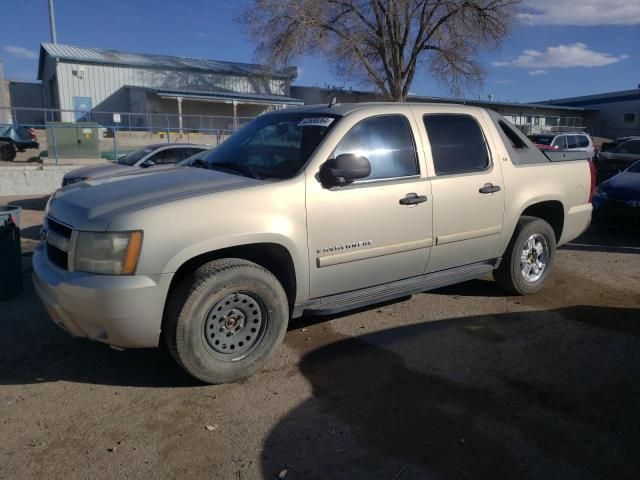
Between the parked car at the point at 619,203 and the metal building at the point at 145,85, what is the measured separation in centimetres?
2381

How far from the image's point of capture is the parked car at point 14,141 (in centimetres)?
1859

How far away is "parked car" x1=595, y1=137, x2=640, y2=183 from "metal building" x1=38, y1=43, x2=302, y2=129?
759 inches

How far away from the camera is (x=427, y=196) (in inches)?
162

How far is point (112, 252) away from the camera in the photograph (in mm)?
3012

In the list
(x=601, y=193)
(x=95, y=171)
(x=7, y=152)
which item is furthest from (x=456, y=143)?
(x=7, y=152)

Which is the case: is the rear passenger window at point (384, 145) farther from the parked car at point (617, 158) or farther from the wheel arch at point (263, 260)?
the parked car at point (617, 158)

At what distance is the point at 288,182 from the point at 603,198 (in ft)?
22.9

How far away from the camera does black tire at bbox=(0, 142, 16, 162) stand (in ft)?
61.3

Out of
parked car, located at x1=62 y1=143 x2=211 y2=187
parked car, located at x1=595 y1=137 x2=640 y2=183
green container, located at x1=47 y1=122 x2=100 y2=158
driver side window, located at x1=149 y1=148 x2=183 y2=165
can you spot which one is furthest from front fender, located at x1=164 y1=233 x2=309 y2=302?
green container, located at x1=47 y1=122 x2=100 y2=158

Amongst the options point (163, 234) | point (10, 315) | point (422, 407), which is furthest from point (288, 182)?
point (10, 315)

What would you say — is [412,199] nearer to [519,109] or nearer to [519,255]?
[519,255]

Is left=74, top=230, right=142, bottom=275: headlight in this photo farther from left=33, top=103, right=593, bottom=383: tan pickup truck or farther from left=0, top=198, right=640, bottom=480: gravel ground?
left=0, top=198, right=640, bottom=480: gravel ground

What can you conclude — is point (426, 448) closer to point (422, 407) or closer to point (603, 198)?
point (422, 407)

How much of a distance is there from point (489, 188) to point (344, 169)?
5.58 ft
